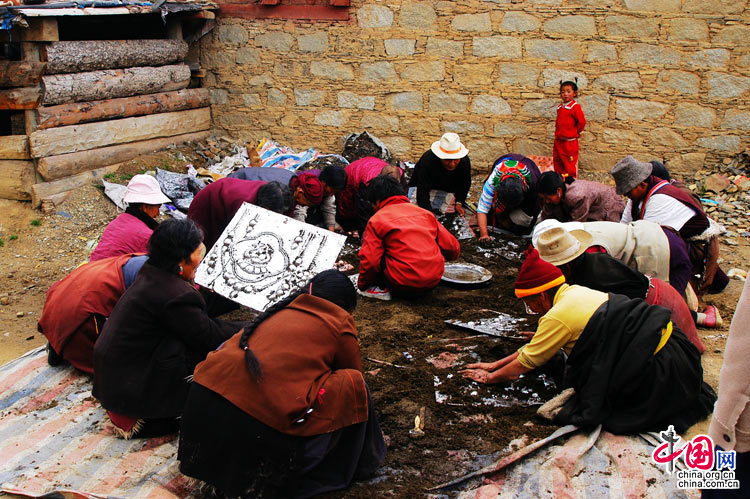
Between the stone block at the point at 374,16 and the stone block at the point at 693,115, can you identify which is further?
the stone block at the point at 374,16

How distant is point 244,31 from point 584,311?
24.3 ft

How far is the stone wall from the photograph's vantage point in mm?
7617

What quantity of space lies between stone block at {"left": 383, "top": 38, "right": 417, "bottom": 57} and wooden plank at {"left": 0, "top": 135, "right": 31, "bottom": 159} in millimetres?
4582

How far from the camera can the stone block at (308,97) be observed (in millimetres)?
9047

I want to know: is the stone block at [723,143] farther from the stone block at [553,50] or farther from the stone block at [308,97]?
→ the stone block at [308,97]

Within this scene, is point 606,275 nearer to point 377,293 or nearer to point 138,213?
point 377,293

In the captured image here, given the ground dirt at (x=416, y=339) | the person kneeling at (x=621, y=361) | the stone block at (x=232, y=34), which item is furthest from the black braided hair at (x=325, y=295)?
the stone block at (x=232, y=34)

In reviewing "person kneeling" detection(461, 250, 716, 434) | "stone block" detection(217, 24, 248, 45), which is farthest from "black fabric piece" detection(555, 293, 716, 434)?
"stone block" detection(217, 24, 248, 45)

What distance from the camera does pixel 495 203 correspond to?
22.3 ft

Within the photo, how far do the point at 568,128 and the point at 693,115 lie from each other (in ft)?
5.09

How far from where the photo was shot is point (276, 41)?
29.7 ft

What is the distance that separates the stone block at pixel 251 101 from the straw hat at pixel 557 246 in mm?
6511

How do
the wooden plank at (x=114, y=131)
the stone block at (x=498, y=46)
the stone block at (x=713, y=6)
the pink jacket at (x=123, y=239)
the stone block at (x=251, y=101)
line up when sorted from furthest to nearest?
1. the stone block at (x=251, y=101)
2. the stone block at (x=498, y=46)
3. the stone block at (x=713, y=6)
4. the wooden plank at (x=114, y=131)
5. the pink jacket at (x=123, y=239)

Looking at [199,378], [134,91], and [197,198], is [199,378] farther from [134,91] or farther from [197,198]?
[134,91]
